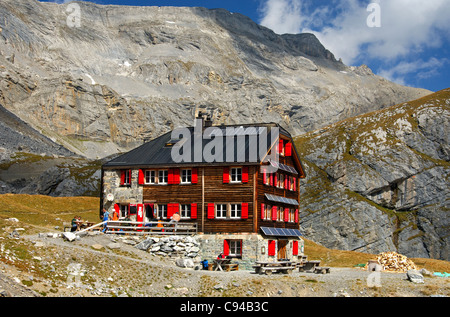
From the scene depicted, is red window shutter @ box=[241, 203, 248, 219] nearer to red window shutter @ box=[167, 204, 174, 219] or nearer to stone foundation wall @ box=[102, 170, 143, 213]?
red window shutter @ box=[167, 204, 174, 219]

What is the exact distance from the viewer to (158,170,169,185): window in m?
51.9

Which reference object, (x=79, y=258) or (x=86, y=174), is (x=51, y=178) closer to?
(x=86, y=174)

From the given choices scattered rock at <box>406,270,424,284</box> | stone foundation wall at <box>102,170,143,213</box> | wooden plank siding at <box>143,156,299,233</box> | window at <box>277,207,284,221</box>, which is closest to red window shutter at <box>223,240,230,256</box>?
wooden plank siding at <box>143,156,299,233</box>

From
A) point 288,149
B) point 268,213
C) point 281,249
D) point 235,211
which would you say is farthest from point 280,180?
point 235,211

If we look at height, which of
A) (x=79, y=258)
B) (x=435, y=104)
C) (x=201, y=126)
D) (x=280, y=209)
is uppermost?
(x=435, y=104)

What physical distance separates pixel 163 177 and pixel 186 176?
2448 mm

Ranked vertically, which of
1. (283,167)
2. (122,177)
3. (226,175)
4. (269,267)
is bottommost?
(269,267)

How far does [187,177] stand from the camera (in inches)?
2008

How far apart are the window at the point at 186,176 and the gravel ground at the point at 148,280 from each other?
10.9 m

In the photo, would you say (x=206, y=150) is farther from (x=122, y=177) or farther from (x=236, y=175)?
(x=122, y=177)

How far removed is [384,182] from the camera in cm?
12200

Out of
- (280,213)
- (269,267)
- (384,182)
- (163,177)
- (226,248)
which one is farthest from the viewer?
(384,182)
